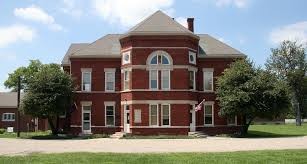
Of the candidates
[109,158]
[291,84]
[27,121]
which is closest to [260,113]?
[109,158]

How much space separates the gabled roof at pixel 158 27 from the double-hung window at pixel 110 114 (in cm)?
717

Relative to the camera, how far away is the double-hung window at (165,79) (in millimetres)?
42812

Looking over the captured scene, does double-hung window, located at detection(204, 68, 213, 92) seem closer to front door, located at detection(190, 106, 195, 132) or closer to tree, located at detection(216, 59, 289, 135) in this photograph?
tree, located at detection(216, 59, 289, 135)

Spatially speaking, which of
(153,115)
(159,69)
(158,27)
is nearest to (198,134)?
(153,115)

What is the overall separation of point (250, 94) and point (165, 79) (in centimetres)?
741

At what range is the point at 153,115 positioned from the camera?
42469 mm

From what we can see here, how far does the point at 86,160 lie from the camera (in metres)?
19.2

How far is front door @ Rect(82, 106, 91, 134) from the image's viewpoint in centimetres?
4592

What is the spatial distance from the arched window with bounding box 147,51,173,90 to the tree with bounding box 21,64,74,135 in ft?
23.9

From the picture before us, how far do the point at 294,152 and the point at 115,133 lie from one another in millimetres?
24561

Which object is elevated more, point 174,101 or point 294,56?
point 294,56

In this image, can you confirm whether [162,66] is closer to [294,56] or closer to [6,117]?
[6,117]

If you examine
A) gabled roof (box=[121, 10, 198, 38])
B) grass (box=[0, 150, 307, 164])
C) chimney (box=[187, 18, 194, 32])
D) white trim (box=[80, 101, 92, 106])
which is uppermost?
chimney (box=[187, 18, 194, 32])

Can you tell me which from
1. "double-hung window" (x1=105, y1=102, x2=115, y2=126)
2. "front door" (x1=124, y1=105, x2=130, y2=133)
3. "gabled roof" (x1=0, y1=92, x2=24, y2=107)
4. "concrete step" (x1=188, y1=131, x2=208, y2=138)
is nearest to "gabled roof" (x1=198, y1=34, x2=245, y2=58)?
"concrete step" (x1=188, y1=131, x2=208, y2=138)
